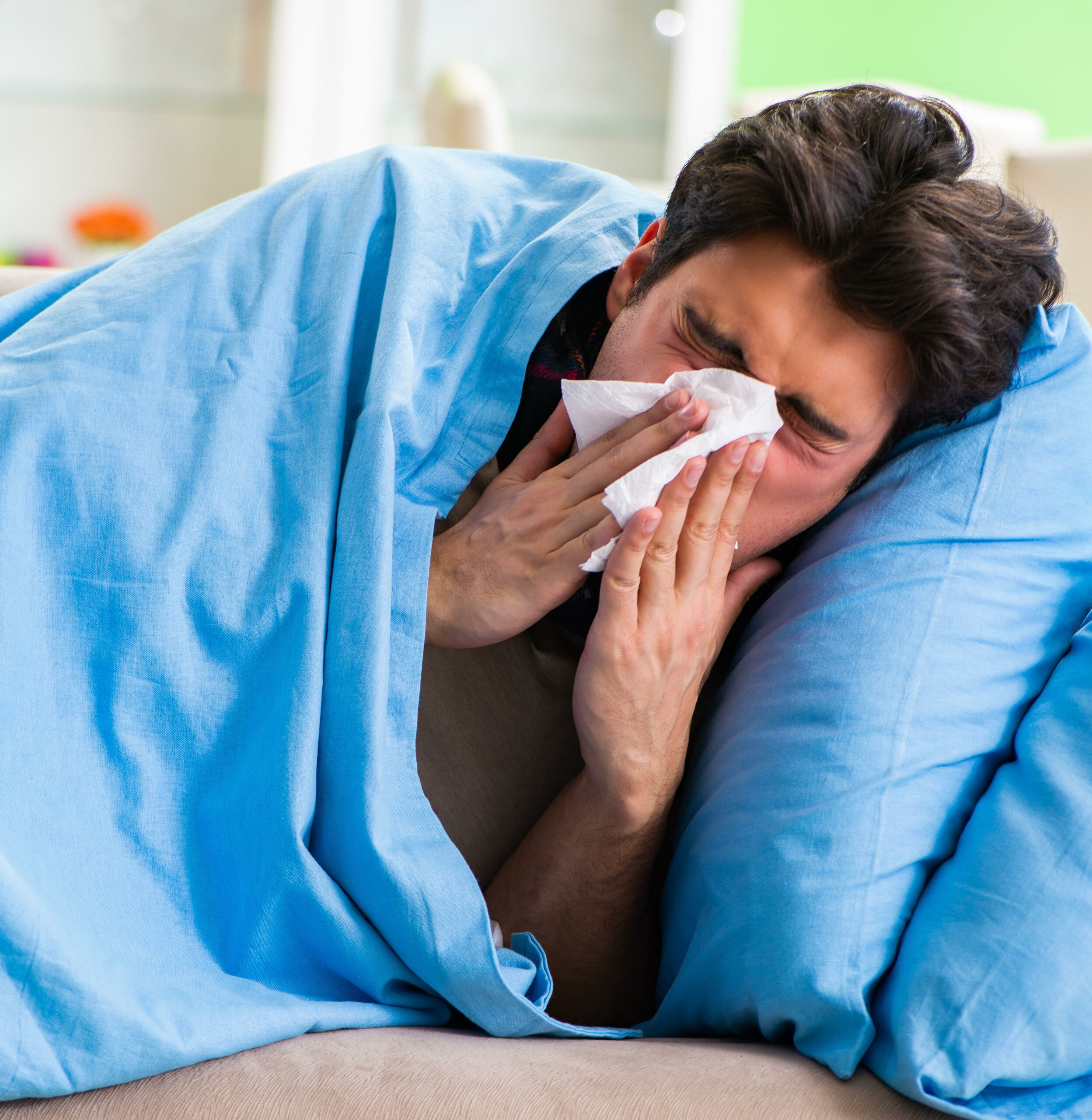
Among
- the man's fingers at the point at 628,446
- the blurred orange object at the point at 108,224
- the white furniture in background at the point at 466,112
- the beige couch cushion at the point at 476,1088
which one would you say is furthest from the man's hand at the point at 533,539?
the blurred orange object at the point at 108,224

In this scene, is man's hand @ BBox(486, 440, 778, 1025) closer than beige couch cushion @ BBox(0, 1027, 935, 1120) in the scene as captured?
No

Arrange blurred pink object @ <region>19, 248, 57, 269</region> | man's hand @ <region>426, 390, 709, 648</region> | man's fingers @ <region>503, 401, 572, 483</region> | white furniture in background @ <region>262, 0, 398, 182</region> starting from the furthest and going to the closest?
1. blurred pink object @ <region>19, 248, 57, 269</region>
2. white furniture in background @ <region>262, 0, 398, 182</region>
3. man's fingers @ <region>503, 401, 572, 483</region>
4. man's hand @ <region>426, 390, 709, 648</region>

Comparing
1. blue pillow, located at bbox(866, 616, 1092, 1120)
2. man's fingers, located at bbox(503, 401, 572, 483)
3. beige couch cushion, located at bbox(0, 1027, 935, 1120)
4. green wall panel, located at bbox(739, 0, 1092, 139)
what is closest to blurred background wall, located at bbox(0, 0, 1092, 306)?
green wall panel, located at bbox(739, 0, 1092, 139)

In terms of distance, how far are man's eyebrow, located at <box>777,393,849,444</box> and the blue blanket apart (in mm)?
271

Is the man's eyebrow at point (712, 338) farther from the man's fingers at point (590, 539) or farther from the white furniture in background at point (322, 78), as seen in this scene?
the white furniture in background at point (322, 78)

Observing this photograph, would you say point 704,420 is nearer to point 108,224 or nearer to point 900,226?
point 900,226

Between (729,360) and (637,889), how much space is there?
0.45 m

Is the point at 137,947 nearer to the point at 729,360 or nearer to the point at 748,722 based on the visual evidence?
the point at 748,722

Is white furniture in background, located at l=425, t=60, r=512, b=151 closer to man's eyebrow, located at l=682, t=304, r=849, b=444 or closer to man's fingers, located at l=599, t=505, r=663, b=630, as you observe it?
man's eyebrow, located at l=682, t=304, r=849, b=444

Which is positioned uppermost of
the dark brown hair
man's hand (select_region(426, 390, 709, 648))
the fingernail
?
the dark brown hair

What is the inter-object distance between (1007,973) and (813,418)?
42cm

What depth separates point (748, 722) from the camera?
0.87m

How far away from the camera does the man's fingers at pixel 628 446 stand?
0.85 meters

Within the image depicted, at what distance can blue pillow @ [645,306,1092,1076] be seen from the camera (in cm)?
75
